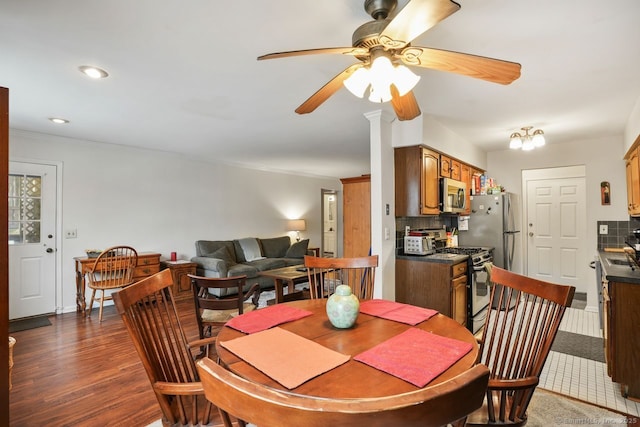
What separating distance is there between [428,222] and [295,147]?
7.36ft

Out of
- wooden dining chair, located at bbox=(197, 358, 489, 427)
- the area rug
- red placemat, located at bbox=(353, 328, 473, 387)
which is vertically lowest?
the area rug

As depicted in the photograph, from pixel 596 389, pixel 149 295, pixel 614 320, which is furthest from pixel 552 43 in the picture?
pixel 149 295

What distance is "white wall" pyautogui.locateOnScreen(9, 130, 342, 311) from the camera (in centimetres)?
438

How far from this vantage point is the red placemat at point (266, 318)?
4.93 ft

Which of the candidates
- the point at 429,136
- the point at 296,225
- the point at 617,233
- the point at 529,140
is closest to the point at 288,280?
the point at 429,136

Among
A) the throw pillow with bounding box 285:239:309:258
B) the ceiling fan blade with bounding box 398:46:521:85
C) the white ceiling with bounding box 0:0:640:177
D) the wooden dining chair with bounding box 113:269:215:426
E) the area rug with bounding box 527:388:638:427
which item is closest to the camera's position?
the wooden dining chair with bounding box 113:269:215:426

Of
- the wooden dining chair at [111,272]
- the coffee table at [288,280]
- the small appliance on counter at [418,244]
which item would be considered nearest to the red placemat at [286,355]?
the coffee table at [288,280]

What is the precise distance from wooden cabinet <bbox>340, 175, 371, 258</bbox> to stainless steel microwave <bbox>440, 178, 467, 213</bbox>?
0.98 m

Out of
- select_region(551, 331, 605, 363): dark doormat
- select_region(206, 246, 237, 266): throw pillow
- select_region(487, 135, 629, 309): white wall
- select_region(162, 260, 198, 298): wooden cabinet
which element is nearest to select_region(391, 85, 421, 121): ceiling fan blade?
select_region(551, 331, 605, 363): dark doormat

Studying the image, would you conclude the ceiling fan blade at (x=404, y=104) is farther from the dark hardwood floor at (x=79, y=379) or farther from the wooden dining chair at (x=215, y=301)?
the dark hardwood floor at (x=79, y=379)

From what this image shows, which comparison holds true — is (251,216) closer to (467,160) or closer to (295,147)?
(295,147)

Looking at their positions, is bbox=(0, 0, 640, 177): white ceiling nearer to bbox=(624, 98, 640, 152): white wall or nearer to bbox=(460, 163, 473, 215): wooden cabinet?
bbox=(624, 98, 640, 152): white wall

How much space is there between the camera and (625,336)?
225 cm

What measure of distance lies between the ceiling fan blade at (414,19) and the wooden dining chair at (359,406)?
1.07 m
